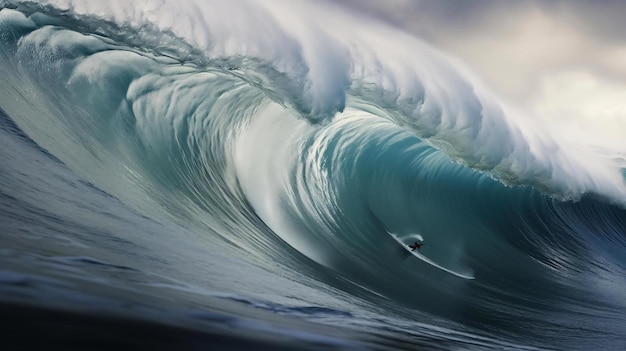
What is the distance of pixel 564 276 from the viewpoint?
7.93 metres

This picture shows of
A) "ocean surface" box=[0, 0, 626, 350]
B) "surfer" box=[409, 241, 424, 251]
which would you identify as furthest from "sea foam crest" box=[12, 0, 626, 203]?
"surfer" box=[409, 241, 424, 251]

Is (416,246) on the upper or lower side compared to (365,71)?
lower

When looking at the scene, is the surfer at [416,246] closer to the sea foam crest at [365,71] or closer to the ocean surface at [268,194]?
the ocean surface at [268,194]

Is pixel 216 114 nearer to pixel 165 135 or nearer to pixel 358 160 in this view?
pixel 165 135

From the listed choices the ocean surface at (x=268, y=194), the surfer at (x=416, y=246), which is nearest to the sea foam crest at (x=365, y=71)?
the ocean surface at (x=268, y=194)

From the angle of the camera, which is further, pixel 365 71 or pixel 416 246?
pixel 365 71

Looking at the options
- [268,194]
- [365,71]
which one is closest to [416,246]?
[268,194]

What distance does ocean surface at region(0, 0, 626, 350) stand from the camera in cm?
223

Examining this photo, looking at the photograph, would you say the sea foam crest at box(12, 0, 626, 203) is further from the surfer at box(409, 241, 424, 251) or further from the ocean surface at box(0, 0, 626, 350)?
the surfer at box(409, 241, 424, 251)

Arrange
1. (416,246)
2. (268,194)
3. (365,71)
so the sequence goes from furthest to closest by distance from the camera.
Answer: (365,71) < (416,246) < (268,194)

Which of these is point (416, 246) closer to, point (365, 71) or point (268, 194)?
point (268, 194)

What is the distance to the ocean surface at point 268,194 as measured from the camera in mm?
2227

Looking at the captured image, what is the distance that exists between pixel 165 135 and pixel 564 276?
5.28m

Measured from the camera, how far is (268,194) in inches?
254
